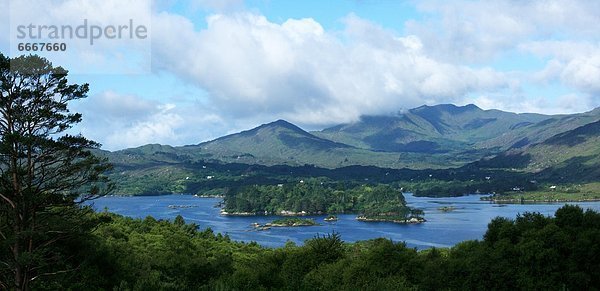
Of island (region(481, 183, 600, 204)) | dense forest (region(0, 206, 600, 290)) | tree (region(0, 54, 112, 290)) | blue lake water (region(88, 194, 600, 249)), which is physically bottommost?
blue lake water (region(88, 194, 600, 249))

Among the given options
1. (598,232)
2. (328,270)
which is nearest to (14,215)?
(328,270)

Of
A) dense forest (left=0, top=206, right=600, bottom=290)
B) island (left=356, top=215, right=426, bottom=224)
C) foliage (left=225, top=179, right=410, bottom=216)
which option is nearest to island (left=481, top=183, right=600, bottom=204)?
foliage (left=225, top=179, right=410, bottom=216)

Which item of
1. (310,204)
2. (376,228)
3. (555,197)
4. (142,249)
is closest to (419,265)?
(142,249)

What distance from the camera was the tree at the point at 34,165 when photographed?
65.0ft

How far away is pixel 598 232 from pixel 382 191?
159 meters

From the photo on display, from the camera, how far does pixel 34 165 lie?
20516 millimetres

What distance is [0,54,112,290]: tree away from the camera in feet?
65.0

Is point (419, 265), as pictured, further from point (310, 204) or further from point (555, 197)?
point (555, 197)

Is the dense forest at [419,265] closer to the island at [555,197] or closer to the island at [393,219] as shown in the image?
the island at [393,219]

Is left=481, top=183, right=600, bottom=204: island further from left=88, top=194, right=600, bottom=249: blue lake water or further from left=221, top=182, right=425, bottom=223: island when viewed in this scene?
left=221, top=182, right=425, bottom=223: island

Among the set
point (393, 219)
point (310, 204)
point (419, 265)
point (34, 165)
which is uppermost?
point (34, 165)

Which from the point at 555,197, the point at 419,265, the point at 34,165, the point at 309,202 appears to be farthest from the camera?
the point at 555,197

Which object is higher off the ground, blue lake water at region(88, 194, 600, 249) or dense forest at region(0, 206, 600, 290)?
dense forest at region(0, 206, 600, 290)

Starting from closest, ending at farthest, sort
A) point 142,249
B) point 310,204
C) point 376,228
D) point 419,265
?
point 419,265, point 142,249, point 376,228, point 310,204
